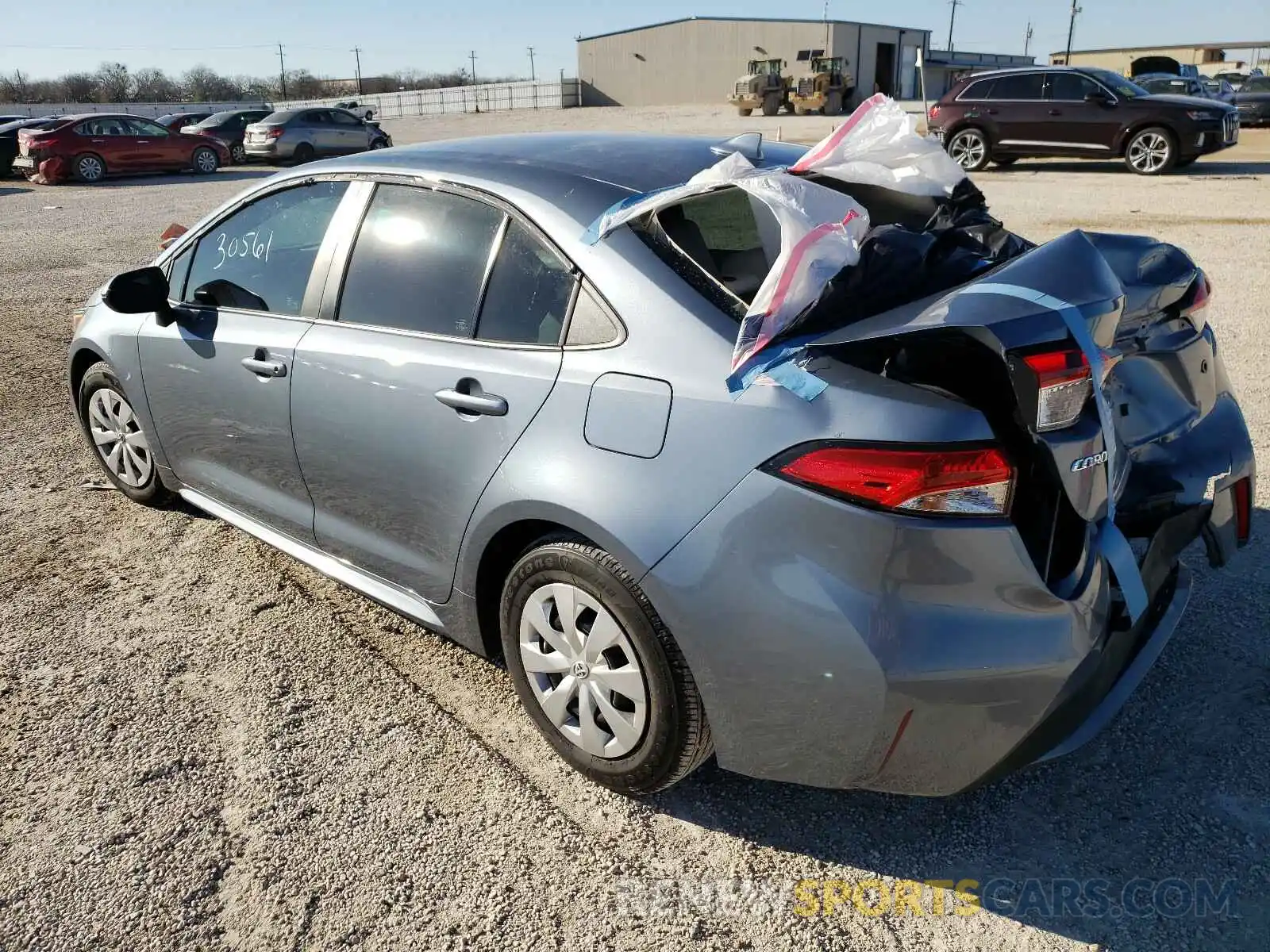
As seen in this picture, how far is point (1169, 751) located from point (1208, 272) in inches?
293

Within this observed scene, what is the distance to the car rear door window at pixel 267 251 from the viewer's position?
3402mm

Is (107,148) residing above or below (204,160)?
above

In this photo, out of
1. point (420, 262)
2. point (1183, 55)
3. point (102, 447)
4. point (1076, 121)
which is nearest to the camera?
point (420, 262)

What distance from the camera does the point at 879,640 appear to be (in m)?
2.07

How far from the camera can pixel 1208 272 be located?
8.79m

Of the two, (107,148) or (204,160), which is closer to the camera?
(107,148)

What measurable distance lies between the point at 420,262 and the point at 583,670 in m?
1.34

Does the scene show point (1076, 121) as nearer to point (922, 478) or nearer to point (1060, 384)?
point (1060, 384)

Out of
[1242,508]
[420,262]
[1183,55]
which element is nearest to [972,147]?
[1242,508]

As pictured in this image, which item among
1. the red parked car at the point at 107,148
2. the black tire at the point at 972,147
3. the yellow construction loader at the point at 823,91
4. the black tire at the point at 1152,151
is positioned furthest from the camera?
the yellow construction loader at the point at 823,91

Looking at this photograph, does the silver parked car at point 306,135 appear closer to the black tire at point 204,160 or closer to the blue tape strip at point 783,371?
the black tire at point 204,160

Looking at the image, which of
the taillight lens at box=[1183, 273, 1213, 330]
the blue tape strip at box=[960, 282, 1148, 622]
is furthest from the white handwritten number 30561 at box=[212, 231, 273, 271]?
the taillight lens at box=[1183, 273, 1213, 330]

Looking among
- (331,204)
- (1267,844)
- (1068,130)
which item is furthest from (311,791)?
(1068,130)

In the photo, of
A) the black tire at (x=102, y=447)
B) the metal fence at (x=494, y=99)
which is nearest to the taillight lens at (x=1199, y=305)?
the black tire at (x=102, y=447)
